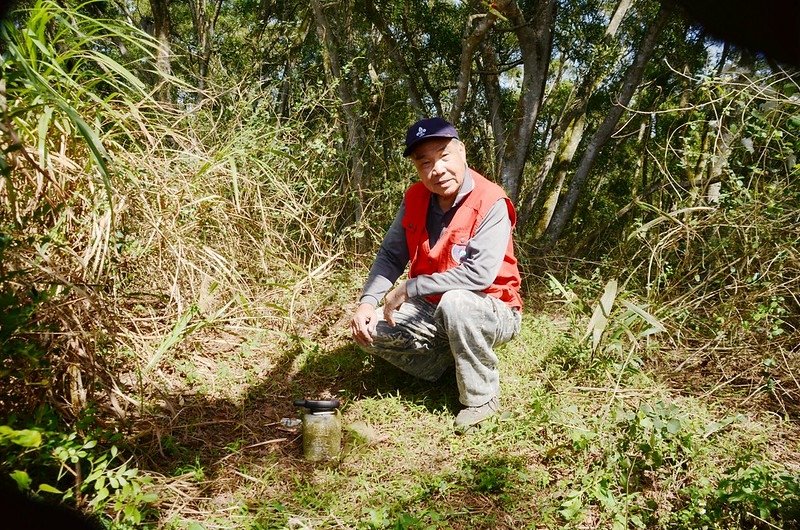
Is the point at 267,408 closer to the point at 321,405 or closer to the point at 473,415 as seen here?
the point at 321,405

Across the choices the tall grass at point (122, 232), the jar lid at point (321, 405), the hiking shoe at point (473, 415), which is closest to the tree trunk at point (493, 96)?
the tall grass at point (122, 232)

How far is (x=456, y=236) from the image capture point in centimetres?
282

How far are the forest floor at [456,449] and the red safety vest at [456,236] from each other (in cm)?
58

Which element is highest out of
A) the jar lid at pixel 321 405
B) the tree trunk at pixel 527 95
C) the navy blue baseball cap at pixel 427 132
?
the tree trunk at pixel 527 95

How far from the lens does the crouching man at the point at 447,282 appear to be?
2.69 metres

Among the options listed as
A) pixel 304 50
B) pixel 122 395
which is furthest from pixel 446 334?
pixel 304 50

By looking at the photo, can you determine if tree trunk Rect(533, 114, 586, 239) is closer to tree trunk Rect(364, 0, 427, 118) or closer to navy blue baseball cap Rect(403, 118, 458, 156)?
tree trunk Rect(364, 0, 427, 118)

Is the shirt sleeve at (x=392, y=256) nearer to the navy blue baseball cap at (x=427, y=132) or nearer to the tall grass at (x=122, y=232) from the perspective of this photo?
the navy blue baseball cap at (x=427, y=132)

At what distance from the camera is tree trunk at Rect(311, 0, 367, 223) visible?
4.73 metres

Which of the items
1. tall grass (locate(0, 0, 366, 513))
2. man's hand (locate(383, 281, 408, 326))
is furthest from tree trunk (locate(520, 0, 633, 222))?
man's hand (locate(383, 281, 408, 326))

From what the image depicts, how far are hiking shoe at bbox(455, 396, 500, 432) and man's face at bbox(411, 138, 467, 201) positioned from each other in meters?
1.14

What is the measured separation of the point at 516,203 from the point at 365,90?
1877mm

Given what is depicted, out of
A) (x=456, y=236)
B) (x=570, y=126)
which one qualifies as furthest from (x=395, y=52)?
(x=456, y=236)

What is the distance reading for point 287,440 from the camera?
259 cm
